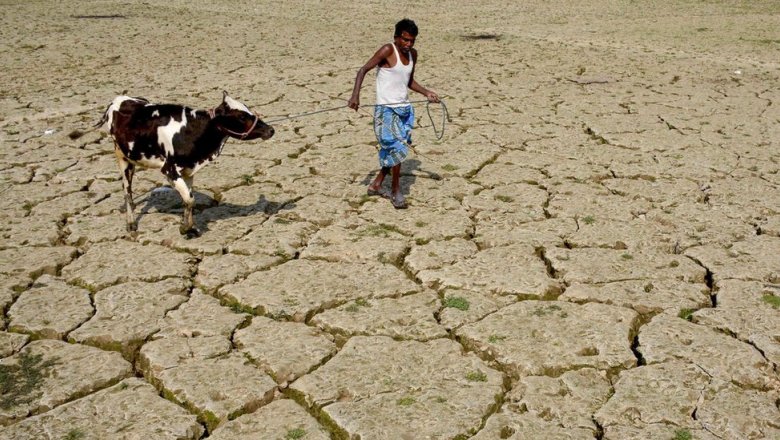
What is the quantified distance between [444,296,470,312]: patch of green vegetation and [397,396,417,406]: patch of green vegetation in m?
0.81

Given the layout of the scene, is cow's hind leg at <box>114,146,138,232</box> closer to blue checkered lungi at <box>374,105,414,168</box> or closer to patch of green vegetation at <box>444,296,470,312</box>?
blue checkered lungi at <box>374,105,414,168</box>

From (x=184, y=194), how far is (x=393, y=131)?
1.47 m

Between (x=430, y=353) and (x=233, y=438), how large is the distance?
98 cm

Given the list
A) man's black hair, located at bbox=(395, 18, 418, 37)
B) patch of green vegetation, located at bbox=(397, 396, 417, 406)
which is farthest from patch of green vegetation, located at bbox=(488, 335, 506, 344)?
man's black hair, located at bbox=(395, 18, 418, 37)

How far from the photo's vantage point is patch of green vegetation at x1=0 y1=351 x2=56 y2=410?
3007 mm

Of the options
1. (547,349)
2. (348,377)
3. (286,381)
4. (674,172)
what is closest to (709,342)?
(547,349)

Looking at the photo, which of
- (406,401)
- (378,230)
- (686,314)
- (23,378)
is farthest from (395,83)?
(23,378)

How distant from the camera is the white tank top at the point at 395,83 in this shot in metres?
4.96

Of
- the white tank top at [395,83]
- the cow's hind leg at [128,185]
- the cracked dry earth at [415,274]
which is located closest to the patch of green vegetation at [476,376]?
the cracked dry earth at [415,274]

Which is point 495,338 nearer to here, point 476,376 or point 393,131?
point 476,376

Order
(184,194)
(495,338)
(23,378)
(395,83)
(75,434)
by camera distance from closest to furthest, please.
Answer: (75,434), (23,378), (495,338), (184,194), (395,83)

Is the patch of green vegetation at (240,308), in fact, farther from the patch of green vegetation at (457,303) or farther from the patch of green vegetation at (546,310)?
the patch of green vegetation at (546,310)

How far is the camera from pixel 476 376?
10.5ft

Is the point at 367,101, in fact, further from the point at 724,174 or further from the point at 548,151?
the point at 724,174
